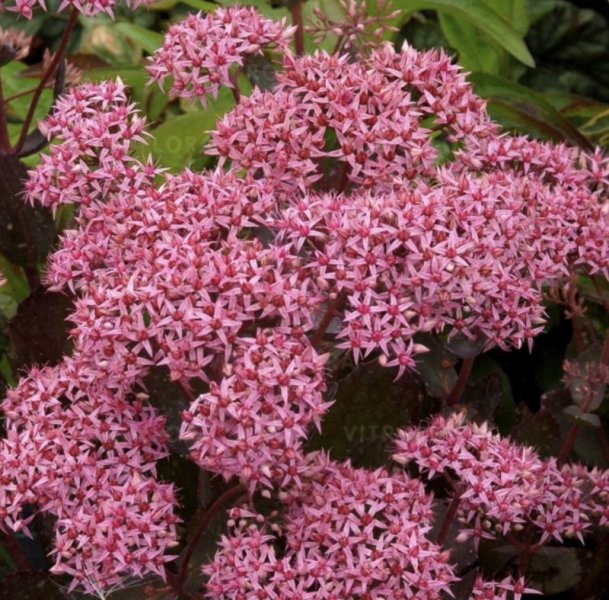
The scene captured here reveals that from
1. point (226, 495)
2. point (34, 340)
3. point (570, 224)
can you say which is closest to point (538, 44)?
point (570, 224)

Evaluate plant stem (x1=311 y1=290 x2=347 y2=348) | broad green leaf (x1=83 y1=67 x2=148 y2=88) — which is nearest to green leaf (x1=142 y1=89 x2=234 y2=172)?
broad green leaf (x1=83 y1=67 x2=148 y2=88)

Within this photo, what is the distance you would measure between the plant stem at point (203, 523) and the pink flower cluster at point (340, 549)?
0.06ft

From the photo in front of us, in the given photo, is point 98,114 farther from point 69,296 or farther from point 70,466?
point 70,466

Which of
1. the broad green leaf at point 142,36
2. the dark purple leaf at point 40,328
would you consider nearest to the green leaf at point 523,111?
the broad green leaf at point 142,36

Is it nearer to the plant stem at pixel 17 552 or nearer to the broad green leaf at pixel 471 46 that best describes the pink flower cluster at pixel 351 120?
the plant stem at pixel 17 552

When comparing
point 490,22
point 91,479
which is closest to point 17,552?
point 91,479

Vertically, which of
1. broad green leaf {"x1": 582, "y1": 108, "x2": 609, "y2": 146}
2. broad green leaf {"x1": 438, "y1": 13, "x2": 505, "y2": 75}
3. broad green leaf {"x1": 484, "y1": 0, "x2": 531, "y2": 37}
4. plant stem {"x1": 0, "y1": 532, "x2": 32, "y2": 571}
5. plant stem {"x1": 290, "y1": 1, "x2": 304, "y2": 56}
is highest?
plant stem {"x1": 290, "y1": 1, "x2": 304, "y2": 56}

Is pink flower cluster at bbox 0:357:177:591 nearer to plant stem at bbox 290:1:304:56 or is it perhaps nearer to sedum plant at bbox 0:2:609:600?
sedum plant at bbox 0:2:609:600

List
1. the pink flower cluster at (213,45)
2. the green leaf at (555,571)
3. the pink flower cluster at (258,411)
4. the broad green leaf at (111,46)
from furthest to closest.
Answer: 1. the broad green leaf at (111,46)
2. the green leaf at (555,571)
3. the pink flower cluster at (213,45)
4. the pink flower cluster at (258,411)

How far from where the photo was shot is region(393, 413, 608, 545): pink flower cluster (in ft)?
3.01

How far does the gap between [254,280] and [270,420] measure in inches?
4.3

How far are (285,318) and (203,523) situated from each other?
20cm

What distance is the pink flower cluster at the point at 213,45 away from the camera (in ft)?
3.45

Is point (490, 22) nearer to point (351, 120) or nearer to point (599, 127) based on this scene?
point (599, 127)
